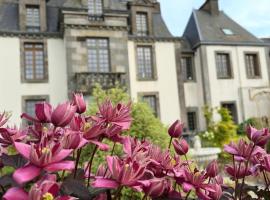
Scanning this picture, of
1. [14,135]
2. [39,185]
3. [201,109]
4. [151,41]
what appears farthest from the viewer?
[201,109]

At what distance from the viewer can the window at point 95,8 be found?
20444mm

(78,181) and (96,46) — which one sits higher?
(96,46)

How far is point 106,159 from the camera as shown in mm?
1066

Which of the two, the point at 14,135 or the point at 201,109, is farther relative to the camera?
the point at 201,109

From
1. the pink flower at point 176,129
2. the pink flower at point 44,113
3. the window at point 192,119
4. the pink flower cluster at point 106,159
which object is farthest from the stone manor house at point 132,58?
the pink flower at point 44,113

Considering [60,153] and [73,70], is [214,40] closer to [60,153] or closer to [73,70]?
[73,70]

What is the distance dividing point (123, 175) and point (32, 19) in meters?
20.9

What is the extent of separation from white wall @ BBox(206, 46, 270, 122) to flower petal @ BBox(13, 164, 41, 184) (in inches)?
905

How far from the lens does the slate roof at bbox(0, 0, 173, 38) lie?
1984cm

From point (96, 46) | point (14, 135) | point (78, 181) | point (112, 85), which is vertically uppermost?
point (96, 46)

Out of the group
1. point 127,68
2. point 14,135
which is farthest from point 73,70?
point 14,135

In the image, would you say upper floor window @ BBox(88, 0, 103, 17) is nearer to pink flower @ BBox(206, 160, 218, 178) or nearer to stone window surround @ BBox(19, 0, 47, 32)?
stone window surround @ BBox(19, 0, 47, 32)

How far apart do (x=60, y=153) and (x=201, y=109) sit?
912 inches

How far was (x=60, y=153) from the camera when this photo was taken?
94cm
